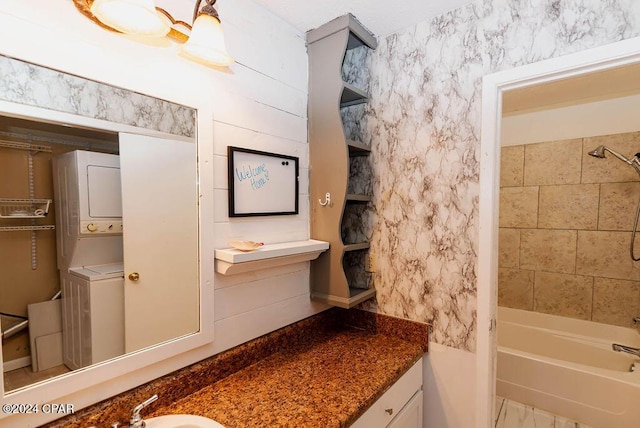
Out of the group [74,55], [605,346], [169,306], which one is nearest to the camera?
[74,55]

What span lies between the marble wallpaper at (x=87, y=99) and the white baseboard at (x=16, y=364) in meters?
0.65

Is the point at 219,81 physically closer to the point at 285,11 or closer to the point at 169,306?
the point at 285,11

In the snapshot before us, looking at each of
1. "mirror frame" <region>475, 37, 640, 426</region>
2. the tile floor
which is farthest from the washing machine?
the tile floor

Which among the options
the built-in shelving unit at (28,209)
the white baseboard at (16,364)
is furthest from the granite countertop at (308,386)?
the built-in shelving unit at (28,209)

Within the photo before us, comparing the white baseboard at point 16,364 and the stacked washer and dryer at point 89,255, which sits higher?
the stacked washer and dryer at point 89,255

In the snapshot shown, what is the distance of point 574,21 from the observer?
3.67 feet

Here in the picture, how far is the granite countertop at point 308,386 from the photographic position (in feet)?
3.20

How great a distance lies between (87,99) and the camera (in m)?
0.88

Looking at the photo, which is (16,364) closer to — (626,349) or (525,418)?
(525,418)

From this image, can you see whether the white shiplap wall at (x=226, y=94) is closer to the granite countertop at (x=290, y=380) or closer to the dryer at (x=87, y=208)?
the granite countertop at (x=290, y=380)

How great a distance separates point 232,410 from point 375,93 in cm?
153

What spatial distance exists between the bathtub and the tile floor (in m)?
0.04

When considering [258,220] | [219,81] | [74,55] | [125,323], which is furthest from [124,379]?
[219,81]

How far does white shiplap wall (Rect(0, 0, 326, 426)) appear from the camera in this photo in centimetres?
81
